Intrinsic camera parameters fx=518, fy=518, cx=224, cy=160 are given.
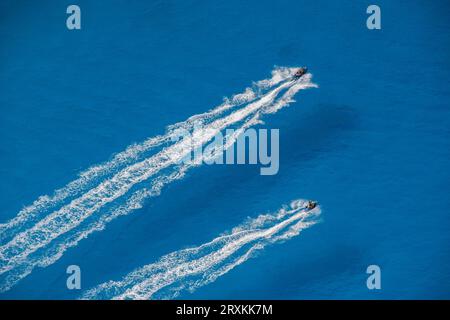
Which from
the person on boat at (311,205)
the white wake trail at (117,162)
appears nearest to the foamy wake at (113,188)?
the white wake trail at (117,162)

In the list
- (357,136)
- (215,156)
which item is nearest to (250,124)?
(215,156)

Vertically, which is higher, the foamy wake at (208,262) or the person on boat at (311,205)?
the person on boat at (311,205)

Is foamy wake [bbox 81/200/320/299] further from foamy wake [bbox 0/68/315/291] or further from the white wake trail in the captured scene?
the white wake trail

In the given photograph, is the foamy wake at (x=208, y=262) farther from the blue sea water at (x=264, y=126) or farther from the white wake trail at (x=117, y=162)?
the white wake trail at (x=117, y=162)

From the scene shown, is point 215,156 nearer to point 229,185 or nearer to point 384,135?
point 229,185

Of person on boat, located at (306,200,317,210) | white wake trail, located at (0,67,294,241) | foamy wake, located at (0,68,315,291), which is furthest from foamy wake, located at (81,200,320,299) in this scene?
white wake trail, located at (0,67,294,241)

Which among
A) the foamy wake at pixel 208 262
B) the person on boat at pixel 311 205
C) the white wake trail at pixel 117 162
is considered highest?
the white wake trail at pixel 117 162

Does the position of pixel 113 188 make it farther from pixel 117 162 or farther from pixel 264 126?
pixel 264 126
